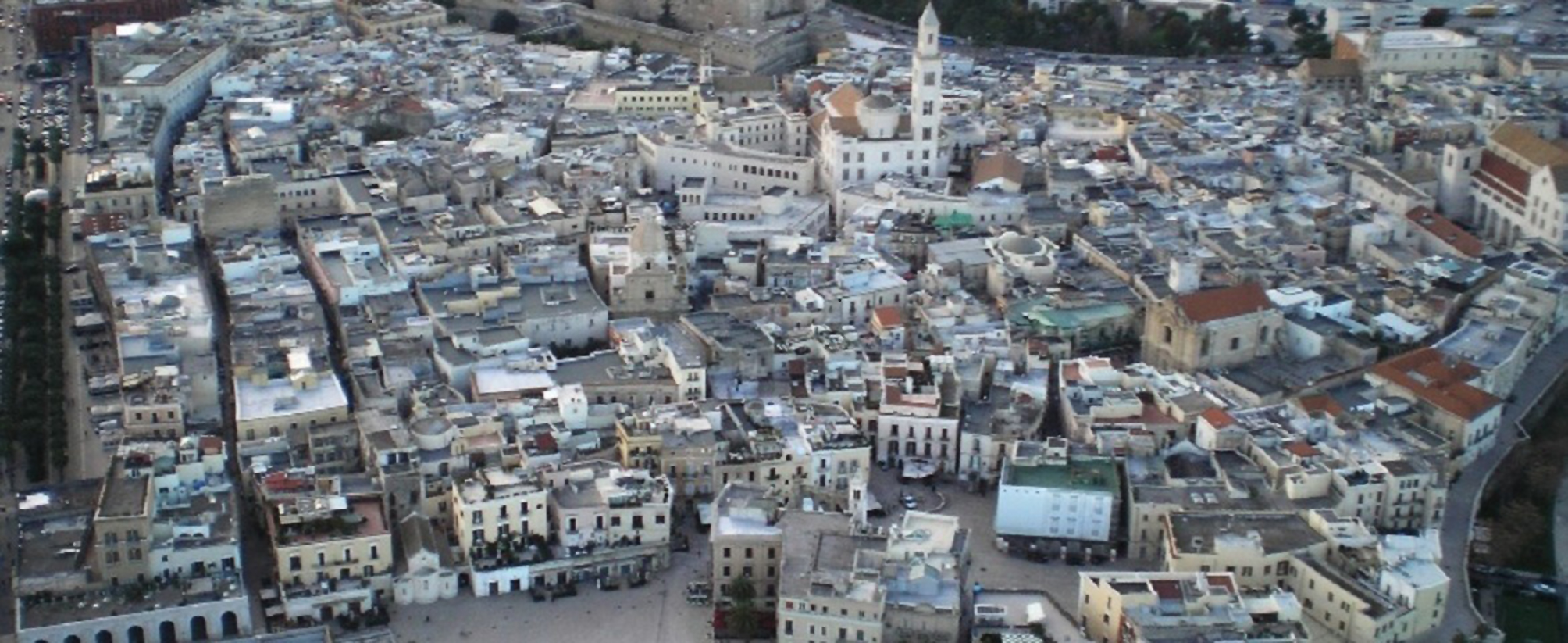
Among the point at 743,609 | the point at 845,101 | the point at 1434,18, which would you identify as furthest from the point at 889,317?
the point at 1434,18

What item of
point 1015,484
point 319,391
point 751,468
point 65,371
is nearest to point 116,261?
point 65,371

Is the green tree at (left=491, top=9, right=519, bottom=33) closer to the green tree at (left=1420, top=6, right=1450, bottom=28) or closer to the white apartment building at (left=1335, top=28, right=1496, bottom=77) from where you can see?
the white apartment building at (left=1335, top=28, right=1496, bottom=77)

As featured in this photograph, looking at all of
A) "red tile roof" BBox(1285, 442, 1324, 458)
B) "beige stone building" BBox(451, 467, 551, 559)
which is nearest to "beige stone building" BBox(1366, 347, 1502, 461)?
"red tile roof" BBox(1285, 442, 1324, 458)

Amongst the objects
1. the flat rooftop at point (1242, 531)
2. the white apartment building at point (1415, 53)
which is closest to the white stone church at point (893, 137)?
the white apartment building at point (1415, 53)

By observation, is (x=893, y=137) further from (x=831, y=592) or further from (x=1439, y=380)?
(x=831, y=592)

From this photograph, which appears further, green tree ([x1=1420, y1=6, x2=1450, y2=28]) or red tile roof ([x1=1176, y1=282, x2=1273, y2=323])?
green tree ([x1=1420, y1=6, x2=1450, y2=28])

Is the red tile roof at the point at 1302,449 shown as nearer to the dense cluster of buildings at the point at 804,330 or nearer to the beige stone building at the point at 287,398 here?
the dense cluster of buildings at the point at 804,330

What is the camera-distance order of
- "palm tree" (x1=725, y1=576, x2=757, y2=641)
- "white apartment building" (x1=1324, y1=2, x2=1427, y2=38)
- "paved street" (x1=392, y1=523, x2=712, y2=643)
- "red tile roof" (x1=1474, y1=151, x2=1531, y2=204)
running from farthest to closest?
"white apartment building" (x1=1324, y1=2, x2=1427, y2=38), "red tile roof" (x1=1474, y1=151, x2=1531, y2=204), "paved street" (x1=392, y1=523, x2=712, y2=643), "palm tree" (x1=725, y1=576, x2=757, y2=641)
